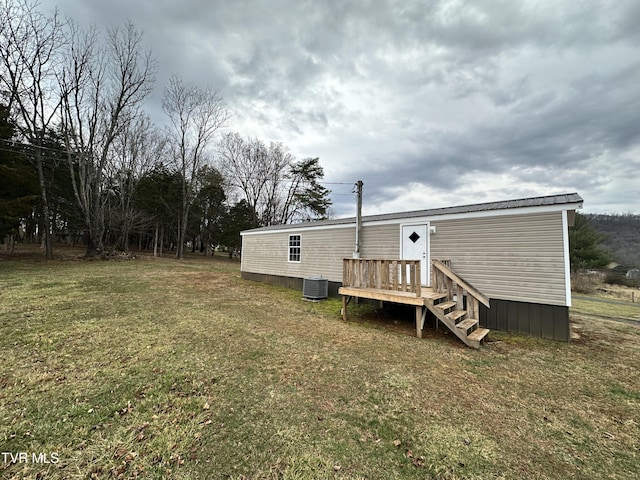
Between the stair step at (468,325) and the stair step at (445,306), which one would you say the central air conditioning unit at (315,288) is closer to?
the stair step at (445,306)

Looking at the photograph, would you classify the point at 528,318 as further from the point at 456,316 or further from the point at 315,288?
the point at 315,288

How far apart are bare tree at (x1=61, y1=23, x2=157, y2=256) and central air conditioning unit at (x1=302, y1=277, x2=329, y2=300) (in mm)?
16098

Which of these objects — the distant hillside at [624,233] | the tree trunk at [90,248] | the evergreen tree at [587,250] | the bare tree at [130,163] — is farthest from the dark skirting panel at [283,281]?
the distant hillside at [624,233]

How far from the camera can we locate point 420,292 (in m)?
5.01

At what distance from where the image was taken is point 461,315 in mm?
5195

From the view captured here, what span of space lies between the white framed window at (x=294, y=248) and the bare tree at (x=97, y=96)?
1440 cm

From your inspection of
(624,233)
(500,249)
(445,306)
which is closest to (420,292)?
(445,306)

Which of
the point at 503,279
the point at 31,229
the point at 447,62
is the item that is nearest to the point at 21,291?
the point at 503,279

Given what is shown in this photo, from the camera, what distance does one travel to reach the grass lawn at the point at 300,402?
6.72 feet

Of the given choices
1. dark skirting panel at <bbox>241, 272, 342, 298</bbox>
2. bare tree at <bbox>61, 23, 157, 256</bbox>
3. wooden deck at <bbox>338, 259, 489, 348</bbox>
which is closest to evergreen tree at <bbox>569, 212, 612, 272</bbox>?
wooden deck at <bbox>338, 259, 489, 348</bbox>

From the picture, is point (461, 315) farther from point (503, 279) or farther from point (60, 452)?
point (60, 452)

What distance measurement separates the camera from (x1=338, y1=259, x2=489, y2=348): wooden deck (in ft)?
16.3

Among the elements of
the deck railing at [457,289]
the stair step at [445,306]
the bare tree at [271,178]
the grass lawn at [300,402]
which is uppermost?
the bare tree at [271,178]

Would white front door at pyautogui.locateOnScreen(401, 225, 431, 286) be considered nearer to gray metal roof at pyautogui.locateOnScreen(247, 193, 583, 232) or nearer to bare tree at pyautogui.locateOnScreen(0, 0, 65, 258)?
gray metal roof at pyautogui.locateOnScreen(247, 193, 583, 232)
